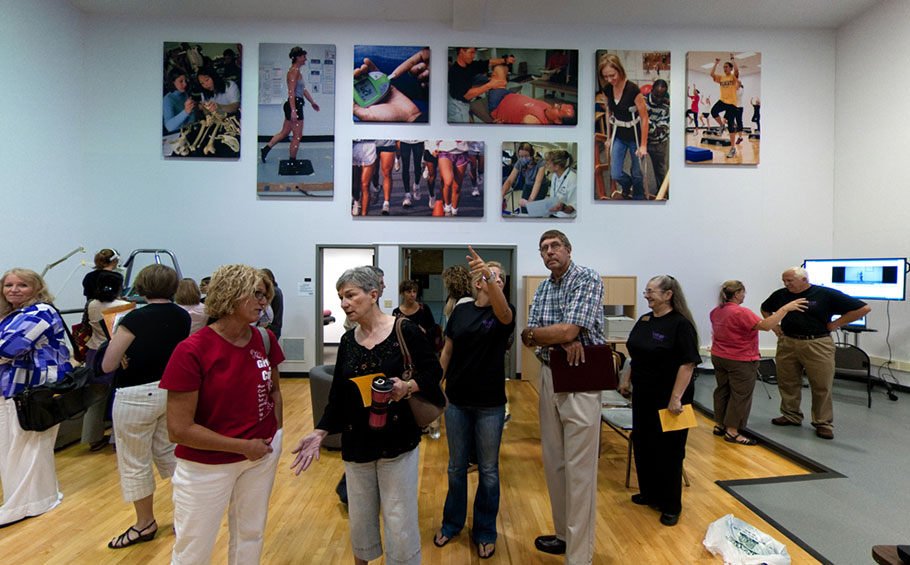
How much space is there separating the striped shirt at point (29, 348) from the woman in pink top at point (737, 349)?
18.4ft

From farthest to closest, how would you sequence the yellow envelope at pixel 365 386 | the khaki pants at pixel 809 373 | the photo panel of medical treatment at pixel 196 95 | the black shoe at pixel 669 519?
Result: the photo panel of medical treatment at pixel 196 95, the khaki pants at pixel 809 373, the black shoe at pixel 669 519, the yellow envelope at pixel 365 386

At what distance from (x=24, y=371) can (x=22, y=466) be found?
67 cm

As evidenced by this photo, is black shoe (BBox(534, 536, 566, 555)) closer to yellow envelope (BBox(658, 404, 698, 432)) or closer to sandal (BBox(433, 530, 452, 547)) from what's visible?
sandal (BBox(433, 530, 452, 547))

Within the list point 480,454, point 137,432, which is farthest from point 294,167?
point 480,454

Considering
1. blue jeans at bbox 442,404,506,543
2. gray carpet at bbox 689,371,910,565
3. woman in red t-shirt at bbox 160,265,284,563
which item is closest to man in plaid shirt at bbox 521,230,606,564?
blue jeans at bbox 442,404,506,543

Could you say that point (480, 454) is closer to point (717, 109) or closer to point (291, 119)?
point (291, 119)

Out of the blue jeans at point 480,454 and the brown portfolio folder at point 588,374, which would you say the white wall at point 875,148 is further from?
the blue jeans at point 480,454

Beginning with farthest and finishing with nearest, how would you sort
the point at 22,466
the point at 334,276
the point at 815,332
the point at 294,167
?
the point at 334,276 < the point at 294,167 < the point at 815,332 < the point at 22,466

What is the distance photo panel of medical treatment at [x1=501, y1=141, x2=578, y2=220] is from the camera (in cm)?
720

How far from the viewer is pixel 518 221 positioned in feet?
24.0

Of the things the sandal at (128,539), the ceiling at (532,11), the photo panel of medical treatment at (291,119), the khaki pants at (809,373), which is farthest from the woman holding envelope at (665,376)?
the photo panel of medical treatment at (291,119)

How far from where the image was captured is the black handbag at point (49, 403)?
2.62m

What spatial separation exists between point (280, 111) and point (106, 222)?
11.6 feet

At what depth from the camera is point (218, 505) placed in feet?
5.56
